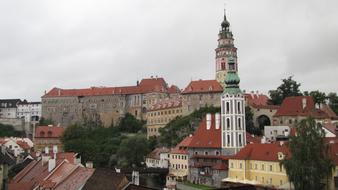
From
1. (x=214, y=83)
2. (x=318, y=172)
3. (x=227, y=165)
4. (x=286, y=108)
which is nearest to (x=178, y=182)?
(x=227, y=165)

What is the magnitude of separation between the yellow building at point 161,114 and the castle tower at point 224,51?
878 cm

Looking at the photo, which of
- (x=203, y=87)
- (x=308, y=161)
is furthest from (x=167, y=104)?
(x=308, y=161)

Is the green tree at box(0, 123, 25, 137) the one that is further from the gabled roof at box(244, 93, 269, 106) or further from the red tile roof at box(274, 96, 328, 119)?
the red tile roof at box(274, 96, 328, 119)

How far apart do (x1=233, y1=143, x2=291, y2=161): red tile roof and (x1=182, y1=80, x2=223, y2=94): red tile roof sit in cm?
3355

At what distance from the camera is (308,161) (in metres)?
32.6

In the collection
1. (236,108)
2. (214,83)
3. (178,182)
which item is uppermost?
(214,83)

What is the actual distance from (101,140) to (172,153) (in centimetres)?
2738

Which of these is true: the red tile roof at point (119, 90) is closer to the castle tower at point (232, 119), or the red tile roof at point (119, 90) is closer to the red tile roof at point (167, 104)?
the red tile roof at point (167, 104)

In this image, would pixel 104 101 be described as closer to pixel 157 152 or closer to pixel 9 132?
pixel 9 132

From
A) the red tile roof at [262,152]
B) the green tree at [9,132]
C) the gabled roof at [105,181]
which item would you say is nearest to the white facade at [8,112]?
the green tree at [9,132]

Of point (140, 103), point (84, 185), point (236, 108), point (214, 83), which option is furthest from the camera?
point (140, 103)

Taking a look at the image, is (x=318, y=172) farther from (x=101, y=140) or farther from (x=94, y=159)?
(x=101, y=140)

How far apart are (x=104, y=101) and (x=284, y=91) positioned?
4193 centimetres

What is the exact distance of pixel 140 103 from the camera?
333 ft
